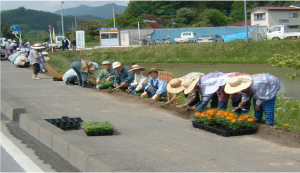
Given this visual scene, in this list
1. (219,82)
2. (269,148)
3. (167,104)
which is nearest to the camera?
(269,148)

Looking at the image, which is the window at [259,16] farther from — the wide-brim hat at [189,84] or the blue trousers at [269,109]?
the blue trousers at [269,109]

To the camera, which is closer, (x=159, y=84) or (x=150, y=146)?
(x=150, y=146)

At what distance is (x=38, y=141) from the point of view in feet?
26.2

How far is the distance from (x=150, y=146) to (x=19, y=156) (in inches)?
90.4

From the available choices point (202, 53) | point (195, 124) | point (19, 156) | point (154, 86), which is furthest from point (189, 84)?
point (202, 53)

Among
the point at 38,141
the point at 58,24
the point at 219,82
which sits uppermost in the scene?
the point at 58,24

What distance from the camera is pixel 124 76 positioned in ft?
44.3

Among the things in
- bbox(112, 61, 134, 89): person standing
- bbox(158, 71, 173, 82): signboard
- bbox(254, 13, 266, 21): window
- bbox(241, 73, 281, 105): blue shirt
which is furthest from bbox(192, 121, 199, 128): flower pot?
bbox(254, 13, 266, 21): window

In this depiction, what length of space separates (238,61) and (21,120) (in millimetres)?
20081

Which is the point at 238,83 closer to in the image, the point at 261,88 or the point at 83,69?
the point at 261,88

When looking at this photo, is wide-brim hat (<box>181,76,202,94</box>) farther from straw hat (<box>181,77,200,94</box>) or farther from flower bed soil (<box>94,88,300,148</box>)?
flower bed soil (<box>94,88,300,148</box>)

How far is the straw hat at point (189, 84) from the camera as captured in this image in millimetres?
9055

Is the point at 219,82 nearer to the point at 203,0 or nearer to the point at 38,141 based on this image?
the point at 38,141

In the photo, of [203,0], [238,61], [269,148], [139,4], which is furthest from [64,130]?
[139,4]
